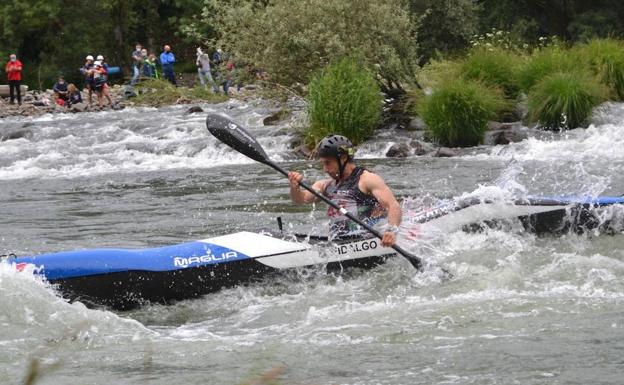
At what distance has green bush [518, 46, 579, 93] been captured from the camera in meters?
18.2

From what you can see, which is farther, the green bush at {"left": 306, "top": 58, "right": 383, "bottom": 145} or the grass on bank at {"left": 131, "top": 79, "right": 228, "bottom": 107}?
the grass on bank at {"left": 131, "top": 79, "right": 228, "bottom": 107}

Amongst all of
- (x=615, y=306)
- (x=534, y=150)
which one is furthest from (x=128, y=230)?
(x=534, y=150)

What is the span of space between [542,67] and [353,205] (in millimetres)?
10797

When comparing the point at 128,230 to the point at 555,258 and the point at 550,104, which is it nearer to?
the point at 555,258

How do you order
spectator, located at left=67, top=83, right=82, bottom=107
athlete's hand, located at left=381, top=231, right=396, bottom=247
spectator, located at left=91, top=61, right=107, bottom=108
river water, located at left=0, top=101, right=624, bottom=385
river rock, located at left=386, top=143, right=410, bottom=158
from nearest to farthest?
river water, located at left=0, top=101, right=624, bottom=385 → athlete's hand, located at left=381, top=231, right=396, bottom=247 → river rock, located at left=386, top=143, right=410, bottom=158 → spectator, located at left=91, top=61, right=107, bottom=108 → spectator, located at left=67, top=83, right=82, bottom=107

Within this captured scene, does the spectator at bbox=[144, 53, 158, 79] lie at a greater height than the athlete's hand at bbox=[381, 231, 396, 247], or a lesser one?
lesser

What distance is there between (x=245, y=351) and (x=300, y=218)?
5.29 metres

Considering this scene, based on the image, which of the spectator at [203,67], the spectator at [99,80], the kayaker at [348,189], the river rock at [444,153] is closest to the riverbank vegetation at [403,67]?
the river rock at [444,153]

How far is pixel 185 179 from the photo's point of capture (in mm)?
15891

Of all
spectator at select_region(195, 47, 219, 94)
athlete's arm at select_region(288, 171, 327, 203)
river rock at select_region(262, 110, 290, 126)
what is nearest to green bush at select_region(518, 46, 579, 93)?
river rock at select_region(262, 110, 290, 126)

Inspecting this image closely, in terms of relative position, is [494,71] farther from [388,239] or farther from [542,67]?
[388,239]

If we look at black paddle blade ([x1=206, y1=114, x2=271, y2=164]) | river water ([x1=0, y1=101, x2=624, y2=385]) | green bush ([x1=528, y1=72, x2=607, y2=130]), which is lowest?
green bush ([x1=528, y1=72, x2=607, y2=130])

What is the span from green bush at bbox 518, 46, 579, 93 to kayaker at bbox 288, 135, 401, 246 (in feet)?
34.3

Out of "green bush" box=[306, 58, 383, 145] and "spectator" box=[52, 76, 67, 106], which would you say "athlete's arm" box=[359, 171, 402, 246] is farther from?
"spectator" box=[52, 76, 67, 106]
